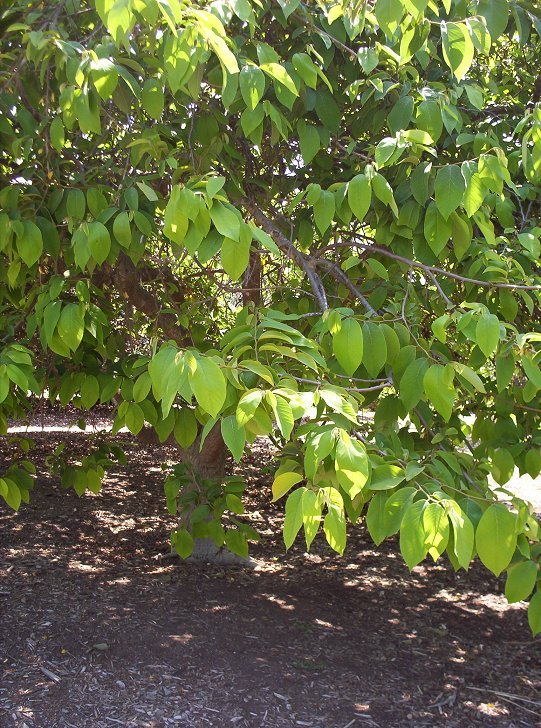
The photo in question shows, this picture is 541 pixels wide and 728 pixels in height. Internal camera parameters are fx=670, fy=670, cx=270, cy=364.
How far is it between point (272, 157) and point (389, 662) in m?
2.69

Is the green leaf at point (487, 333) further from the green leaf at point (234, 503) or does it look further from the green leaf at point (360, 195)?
the green leaf at point (234, 503)

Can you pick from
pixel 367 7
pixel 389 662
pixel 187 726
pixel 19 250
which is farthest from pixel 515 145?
pixel 187 726

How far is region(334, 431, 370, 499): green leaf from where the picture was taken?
52.1 inches

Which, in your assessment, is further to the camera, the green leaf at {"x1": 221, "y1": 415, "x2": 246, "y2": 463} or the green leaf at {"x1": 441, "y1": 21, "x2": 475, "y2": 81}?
the green leaf at {"x1": 441, "y1": 21, "x2": 475, "y2": 81}

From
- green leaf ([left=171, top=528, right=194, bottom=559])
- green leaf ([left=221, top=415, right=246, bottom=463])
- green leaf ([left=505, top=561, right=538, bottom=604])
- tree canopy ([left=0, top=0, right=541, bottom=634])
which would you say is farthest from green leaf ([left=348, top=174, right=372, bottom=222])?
green leaf ([left=171, top=528, right=194, bottom=559])

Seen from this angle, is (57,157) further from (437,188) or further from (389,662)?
(389,662)

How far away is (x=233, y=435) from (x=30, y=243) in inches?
45.3

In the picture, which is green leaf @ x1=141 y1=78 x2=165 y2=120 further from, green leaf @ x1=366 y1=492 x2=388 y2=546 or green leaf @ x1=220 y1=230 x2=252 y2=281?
green leaf @ x1=366 y1=492 x2=388 y2=546

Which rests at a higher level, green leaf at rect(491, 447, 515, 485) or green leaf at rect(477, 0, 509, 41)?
green leaf at rect(477, 0, 509, 41)

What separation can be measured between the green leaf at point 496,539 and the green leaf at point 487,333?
453 mm

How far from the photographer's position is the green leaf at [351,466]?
1324mm

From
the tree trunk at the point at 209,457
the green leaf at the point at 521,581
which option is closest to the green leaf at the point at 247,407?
the green leaf at the point at 521,581

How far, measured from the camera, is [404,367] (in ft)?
6.49

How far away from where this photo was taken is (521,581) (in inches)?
60.6
